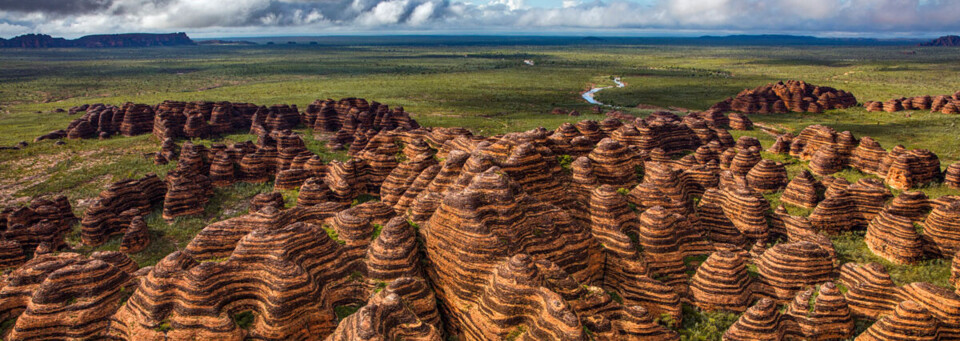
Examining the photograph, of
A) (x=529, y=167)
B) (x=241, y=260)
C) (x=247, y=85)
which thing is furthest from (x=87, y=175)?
(x=247, y=85)

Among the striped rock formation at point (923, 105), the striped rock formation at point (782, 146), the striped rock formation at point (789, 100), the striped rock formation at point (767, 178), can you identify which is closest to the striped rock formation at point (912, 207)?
the striped rock formation at point (767, 178)

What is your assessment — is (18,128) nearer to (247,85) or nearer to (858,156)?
(247,85)

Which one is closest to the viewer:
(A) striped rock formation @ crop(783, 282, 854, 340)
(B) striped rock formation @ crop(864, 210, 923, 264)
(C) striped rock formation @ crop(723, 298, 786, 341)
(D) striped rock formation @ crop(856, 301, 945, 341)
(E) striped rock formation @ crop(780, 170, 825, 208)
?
(D) striped rock formation @ crop(856, 301, 945, 341)

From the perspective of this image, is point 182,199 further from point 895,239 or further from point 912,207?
point 912,207

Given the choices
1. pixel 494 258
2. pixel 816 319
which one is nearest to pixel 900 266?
pixel 816 319

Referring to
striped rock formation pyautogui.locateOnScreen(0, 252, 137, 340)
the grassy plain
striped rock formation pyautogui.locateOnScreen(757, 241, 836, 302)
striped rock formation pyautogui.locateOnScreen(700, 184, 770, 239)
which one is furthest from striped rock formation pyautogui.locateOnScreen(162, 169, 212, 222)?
striped rock formation pyautogui.locateOnScreen(757, 241, 836, 302)

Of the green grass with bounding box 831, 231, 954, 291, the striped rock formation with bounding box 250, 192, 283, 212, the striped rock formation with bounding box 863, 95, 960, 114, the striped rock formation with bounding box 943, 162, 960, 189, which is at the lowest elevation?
the green grass with bounding box 831, 231, 954, 291

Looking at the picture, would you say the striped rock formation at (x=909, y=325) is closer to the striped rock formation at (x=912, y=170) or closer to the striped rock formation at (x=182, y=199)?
the striped rock formation at (x=912, y=170)

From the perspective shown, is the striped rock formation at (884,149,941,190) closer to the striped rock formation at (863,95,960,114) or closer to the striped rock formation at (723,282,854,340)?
the striped rock formation at (723,282,854,340)
